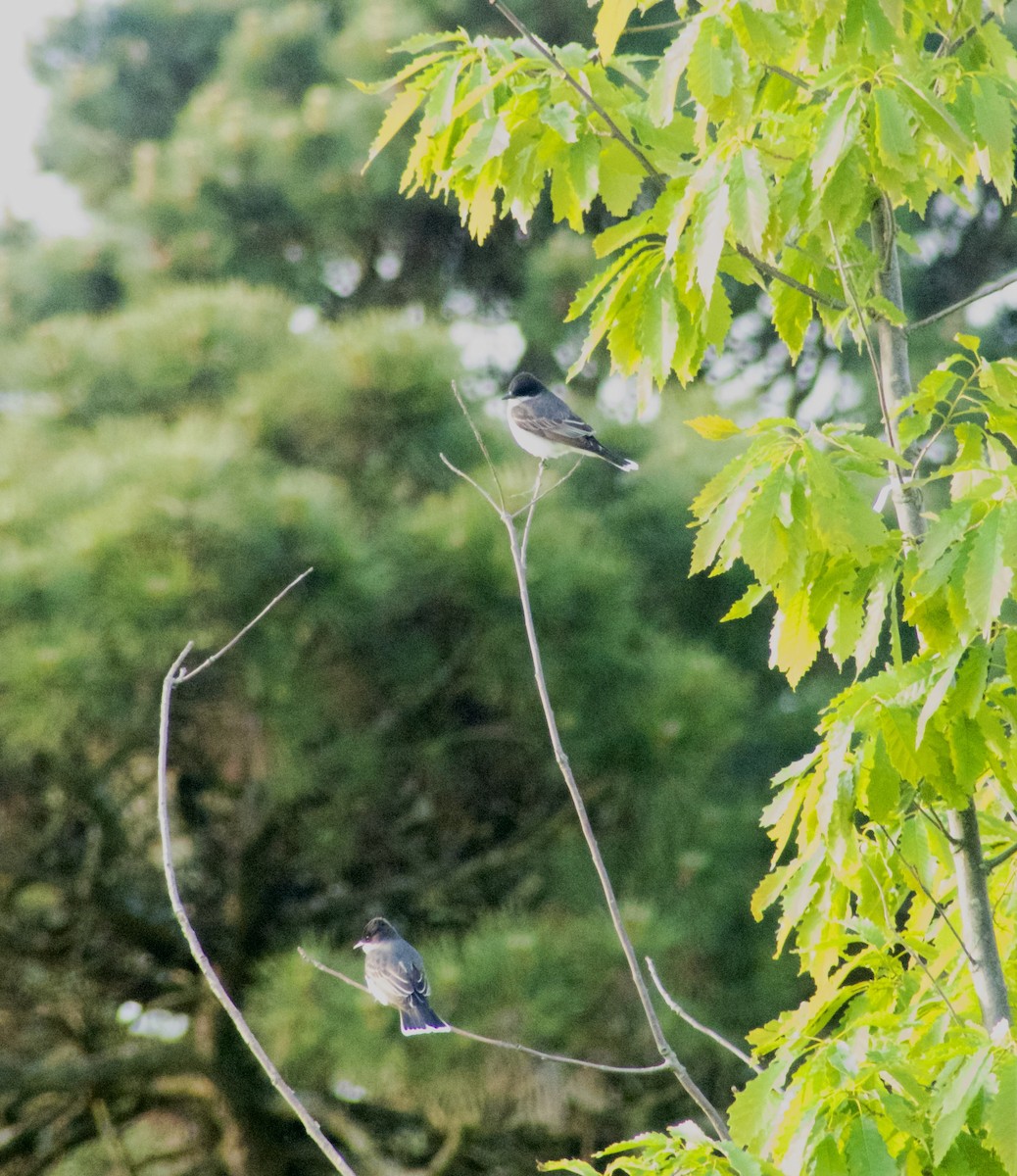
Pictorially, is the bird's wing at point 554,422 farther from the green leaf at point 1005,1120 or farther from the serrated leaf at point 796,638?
the green leaf at point 1005,1120

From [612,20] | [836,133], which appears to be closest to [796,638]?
[836,133]

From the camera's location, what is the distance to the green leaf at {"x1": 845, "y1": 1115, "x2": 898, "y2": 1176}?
0.90m

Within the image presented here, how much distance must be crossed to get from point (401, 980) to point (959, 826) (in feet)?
5.16

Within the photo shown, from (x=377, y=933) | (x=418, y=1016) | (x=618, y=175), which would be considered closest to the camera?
(x=618, y=175)

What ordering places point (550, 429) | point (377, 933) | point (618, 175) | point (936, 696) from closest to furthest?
point (936, 696)
point (618, 175)
point (377, 933)
point (550, 429)

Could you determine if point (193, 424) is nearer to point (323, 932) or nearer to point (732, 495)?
point (323, 932)

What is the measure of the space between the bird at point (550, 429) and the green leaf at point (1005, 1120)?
213 centimetres

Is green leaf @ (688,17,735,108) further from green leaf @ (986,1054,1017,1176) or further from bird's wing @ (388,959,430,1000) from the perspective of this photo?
bird's wing @ (388,959,430,1000)

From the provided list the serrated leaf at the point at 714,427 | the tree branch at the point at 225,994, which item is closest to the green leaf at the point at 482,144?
the serrated leaf at the point at 714,427

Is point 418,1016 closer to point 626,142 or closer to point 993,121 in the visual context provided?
point 626,142

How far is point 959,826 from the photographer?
1.18 m

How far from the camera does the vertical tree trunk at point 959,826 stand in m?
1.12

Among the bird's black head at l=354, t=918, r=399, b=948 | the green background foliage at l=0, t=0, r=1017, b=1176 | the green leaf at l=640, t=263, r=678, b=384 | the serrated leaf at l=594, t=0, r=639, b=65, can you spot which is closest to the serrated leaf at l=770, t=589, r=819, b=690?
the green leaf at l=640, t=263, r=678, b=384

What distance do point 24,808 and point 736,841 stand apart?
6.07 feet
